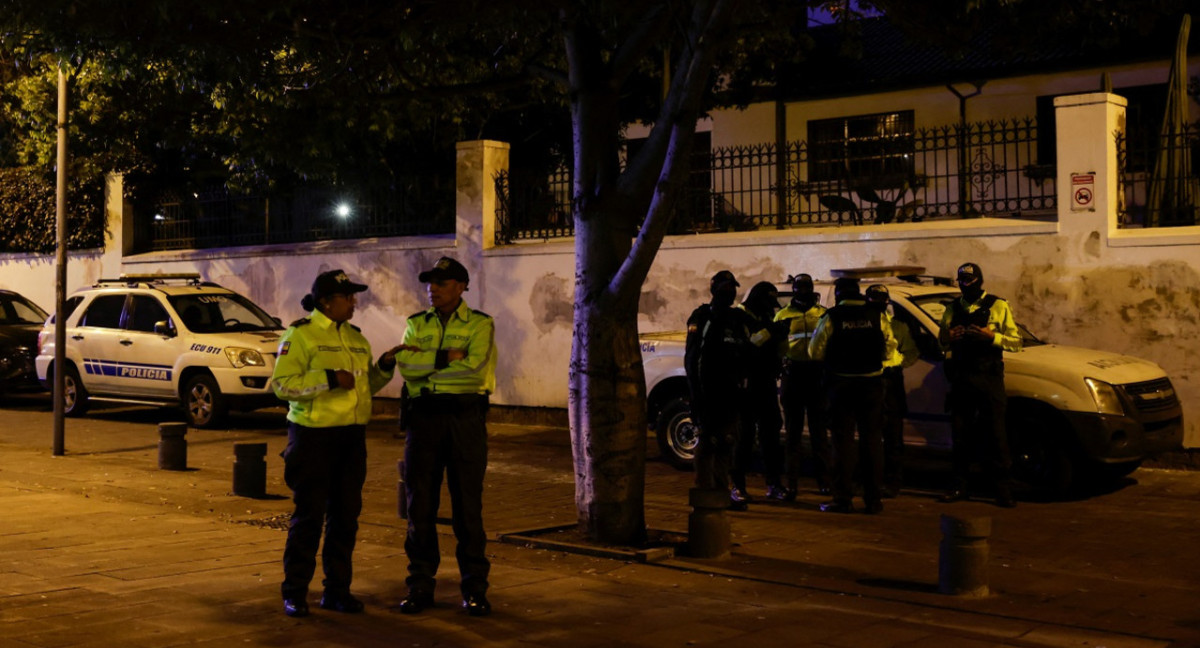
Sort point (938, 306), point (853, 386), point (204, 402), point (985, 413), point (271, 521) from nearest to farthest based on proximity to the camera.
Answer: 1. point (271, 521)
2. point (853, 386)
3. point (985, 413)
4. point (938, 306)
5. point (204, 402)

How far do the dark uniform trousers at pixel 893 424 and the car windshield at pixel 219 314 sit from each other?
29.4ft

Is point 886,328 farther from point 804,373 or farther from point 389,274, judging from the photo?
point 389,274

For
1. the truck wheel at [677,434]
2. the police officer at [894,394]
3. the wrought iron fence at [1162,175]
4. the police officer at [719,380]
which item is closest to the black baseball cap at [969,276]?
the police officer at [894,394]

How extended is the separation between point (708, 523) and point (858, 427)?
2428mm

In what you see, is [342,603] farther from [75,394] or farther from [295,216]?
[295,216]

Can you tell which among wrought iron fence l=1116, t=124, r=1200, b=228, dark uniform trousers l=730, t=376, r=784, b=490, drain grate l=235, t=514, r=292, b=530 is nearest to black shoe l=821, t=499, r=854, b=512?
dark uniform trousers l=730, t=376, r=784, b=490

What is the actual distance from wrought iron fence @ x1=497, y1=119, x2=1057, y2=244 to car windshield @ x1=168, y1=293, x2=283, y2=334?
552cm

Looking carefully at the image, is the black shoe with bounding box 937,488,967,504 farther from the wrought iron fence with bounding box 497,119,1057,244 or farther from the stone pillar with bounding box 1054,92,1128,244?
the wrought iron fence with bounding box 497,119,1057,244

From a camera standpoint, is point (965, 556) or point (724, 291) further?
point (724, 291)

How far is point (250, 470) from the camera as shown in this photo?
1169 cm

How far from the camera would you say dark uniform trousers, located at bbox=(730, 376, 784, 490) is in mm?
11125

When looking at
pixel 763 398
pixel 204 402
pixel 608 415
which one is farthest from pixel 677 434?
pixel 204 402

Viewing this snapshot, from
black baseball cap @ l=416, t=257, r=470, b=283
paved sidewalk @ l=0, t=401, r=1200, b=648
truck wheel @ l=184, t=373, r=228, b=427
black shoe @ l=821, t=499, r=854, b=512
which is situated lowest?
paved sidewalk @ l=0, t=401, r=1200, b=648

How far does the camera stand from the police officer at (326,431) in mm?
7148
